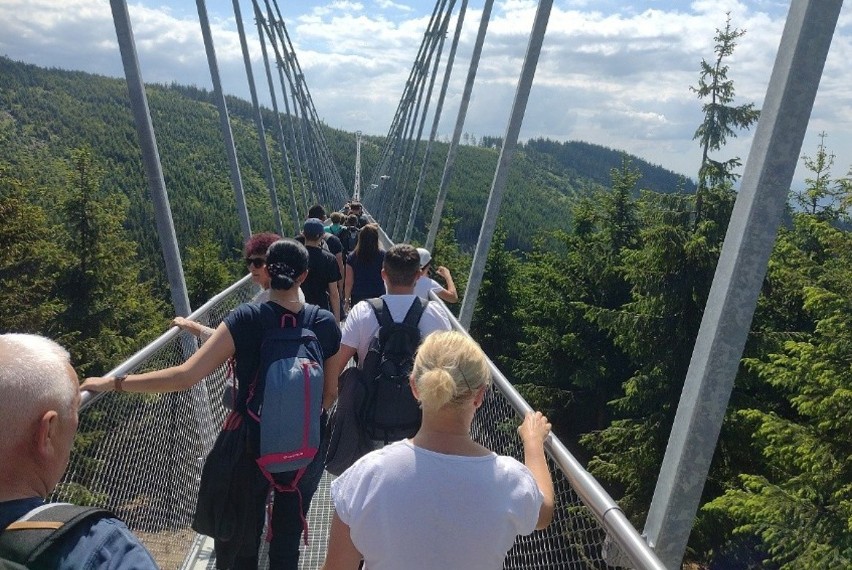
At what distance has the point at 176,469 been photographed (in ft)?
10.9

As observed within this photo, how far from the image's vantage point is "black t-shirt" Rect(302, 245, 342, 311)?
181 inches

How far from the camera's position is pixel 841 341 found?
7.45 meters

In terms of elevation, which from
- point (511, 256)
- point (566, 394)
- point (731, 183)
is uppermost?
point (731, 183)

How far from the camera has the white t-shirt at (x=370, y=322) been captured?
8.87 ft

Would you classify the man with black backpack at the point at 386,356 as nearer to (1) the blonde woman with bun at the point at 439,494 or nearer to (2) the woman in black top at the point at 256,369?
(2) the woman in black top at the point at 256,369

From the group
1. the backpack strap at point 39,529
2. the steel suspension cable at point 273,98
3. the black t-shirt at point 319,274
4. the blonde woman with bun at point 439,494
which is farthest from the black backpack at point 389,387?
the steel suspension cable at point 273,98

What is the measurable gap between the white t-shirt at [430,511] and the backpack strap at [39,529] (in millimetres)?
628

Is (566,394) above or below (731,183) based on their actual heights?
below

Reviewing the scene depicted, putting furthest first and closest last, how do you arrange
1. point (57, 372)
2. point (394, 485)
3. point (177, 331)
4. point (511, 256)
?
point (511, 256)
point (177, 331)
point (394, 485)
point (57, 372)

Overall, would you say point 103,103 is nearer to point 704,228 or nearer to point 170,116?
point 170,116

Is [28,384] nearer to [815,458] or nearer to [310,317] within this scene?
[310,317]

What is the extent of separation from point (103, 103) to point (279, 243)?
148m

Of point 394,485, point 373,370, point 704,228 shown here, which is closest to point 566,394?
point 704,228

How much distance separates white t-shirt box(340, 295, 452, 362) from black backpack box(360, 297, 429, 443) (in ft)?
0.13
